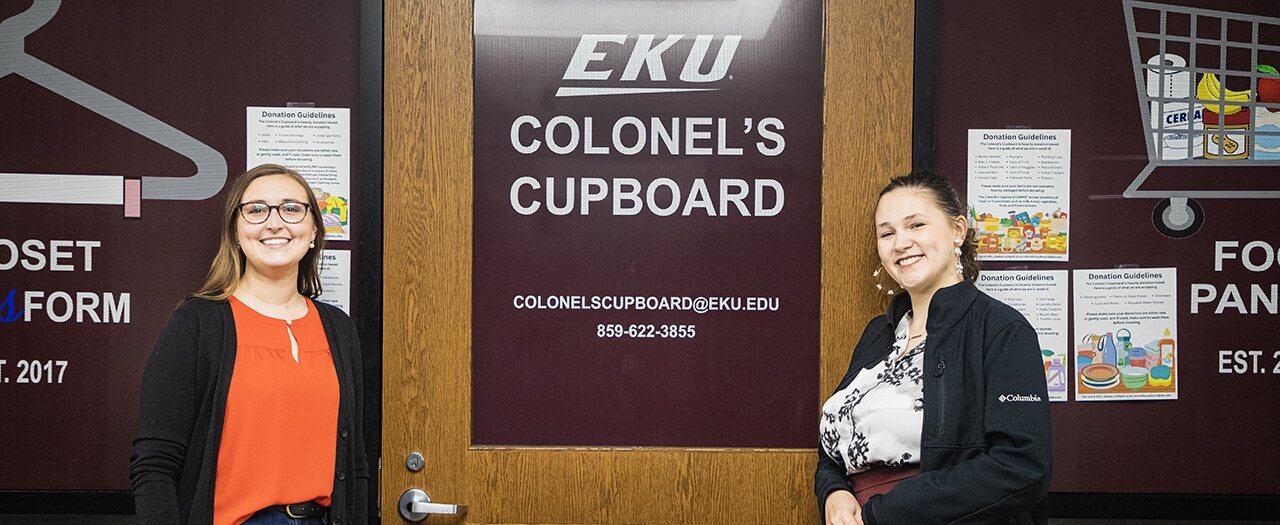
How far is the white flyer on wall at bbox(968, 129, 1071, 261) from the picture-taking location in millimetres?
2205

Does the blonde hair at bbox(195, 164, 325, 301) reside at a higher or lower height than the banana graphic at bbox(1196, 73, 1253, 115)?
lower

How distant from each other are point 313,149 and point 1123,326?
77.2 inches

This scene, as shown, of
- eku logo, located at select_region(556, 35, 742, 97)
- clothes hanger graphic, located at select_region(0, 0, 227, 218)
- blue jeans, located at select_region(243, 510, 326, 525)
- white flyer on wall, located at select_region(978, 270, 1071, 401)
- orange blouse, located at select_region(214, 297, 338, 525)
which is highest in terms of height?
eku logo, located at select_region(556, 35, 742, 97)

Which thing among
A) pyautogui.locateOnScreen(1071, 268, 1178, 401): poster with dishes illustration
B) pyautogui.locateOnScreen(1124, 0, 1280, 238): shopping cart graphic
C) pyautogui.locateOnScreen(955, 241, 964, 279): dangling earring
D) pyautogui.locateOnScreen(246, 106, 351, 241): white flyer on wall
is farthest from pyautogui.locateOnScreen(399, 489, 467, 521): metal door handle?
pyautogui.locateOnScreen(1124, 0, 1280, 238): shopping cart graphic

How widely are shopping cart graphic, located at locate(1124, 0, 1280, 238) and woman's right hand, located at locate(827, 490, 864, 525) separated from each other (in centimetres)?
105

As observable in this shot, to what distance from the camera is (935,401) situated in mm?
1711

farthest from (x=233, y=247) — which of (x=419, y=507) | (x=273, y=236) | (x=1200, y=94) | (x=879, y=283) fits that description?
(x=1200, y=94)

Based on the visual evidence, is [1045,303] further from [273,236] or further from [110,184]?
[110,184]

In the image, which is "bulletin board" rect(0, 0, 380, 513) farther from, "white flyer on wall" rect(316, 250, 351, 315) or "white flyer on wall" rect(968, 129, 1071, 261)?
"white flyer on wall" rect(968, 129, 1071, 261)

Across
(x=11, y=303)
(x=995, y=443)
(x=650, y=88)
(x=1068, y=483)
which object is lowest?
(x=1068, y=483)

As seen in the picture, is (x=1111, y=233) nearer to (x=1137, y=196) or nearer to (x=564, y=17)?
(x=1137, y=196)

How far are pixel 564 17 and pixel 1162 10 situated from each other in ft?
4.65

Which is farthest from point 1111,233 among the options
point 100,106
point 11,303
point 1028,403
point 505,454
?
point 11,303

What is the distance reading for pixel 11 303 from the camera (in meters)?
2.18
